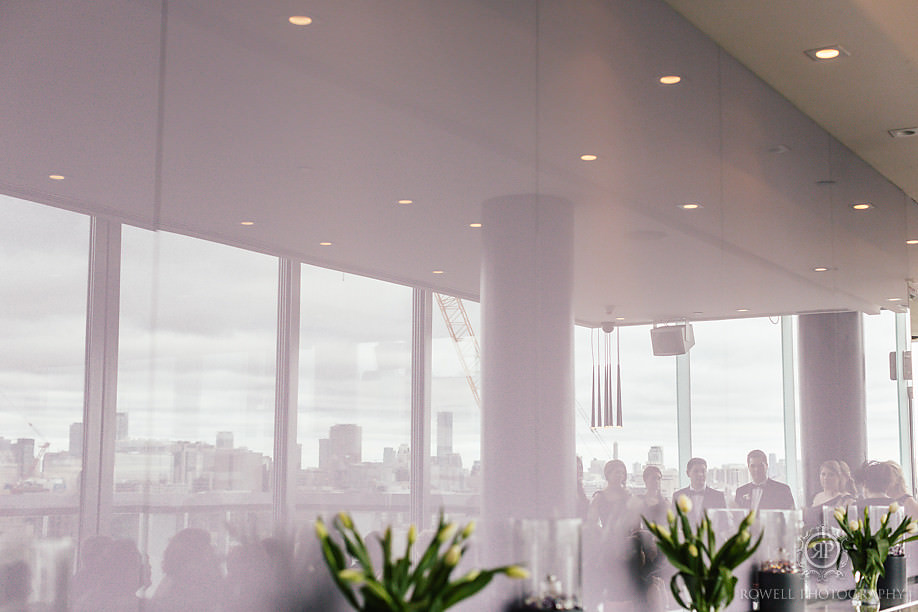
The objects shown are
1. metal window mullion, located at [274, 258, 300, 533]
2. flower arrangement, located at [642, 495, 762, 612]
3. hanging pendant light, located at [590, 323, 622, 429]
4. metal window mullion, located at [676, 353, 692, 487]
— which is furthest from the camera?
metal window mullion, located at [676, 353, 692, 487]

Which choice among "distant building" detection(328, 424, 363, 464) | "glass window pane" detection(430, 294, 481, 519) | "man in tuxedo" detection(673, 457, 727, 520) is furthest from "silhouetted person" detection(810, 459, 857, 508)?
"distant building" detection(328, 424, 363, 464)

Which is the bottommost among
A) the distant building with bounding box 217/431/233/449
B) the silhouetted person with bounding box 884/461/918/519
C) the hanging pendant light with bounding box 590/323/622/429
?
the silhouetted person with bounding box 884/461/918/519

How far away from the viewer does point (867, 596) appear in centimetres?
397

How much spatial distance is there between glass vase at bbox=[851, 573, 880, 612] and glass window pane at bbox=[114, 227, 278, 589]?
2.84 m

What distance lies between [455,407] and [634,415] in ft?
2.87

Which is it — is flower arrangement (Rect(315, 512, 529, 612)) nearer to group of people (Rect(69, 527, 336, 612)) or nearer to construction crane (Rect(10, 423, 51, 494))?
group of people (Rect(69, 527, 336, 612))

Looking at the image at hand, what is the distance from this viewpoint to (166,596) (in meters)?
1.77

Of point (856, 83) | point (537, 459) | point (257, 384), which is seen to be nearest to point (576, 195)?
point (537, 459)

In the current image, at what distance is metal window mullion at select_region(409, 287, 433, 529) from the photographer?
2.34 meters

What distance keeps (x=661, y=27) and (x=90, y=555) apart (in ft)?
8.63

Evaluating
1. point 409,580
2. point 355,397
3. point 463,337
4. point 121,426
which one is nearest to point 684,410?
point 463,337

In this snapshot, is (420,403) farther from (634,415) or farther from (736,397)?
(736,397)

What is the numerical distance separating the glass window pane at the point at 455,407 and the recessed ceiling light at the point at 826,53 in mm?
2182

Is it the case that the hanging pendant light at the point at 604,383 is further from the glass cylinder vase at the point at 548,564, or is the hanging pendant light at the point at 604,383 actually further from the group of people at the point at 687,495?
the glass cylinder vase at the point at 548,564
